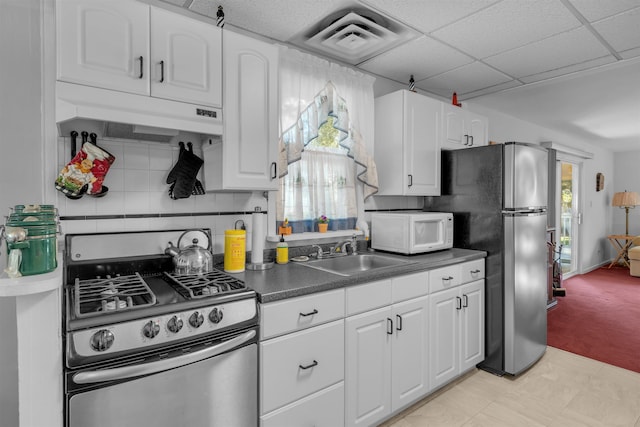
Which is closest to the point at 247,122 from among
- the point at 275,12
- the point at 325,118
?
the point at 275,12

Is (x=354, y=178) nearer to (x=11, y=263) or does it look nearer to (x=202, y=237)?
(x=202, y=237)

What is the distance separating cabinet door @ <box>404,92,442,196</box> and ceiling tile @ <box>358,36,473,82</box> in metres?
0.24

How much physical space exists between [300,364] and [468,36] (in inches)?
88.3

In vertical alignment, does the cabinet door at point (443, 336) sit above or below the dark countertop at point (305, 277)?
below

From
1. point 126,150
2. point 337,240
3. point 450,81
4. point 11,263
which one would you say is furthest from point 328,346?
point 450,81

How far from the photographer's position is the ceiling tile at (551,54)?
239 cm

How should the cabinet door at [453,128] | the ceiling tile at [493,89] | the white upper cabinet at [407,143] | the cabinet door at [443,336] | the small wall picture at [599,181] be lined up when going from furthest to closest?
the small wall picture at [599,181] → the ceiling tile at [493,89] → the cabinet door at [453,128] → the white upper cabinet at [407,143] → the cabinet door at [443,336]

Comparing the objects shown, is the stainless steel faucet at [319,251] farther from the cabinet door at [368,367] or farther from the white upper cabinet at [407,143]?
the white upper cabinet at [407,143]

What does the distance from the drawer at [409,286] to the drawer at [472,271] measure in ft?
1.46

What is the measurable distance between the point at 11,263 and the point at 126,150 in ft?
3.32

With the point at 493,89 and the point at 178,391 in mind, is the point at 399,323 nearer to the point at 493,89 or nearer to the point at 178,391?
the point at 178,391

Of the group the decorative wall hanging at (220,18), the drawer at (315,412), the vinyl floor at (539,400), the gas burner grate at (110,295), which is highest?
the decorative wall hanging at (220,18)

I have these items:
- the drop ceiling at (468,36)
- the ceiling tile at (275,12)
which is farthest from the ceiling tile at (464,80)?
the ceiling tile at (275,12)

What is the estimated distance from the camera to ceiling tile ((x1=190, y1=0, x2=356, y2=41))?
77.5 inches
